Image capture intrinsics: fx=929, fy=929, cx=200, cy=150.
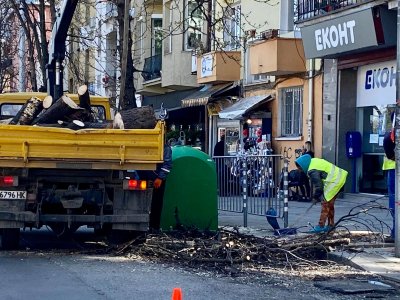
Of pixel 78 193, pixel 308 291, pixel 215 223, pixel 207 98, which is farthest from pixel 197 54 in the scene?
pixel 308 291

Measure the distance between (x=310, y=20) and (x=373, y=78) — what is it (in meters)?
1.98

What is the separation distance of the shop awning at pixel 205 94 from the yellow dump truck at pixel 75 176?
1640 cm

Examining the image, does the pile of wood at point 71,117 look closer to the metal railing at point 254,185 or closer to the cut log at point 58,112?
the cut log at point 58,112

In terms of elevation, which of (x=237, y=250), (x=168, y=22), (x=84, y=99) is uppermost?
(x=168, y=22)

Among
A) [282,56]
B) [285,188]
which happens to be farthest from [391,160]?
[282,56]

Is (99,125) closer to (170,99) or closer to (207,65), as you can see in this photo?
(207,65)

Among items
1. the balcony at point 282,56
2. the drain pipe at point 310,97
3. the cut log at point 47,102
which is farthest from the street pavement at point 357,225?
the balcony at point 282,56

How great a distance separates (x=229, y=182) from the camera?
16453 mm

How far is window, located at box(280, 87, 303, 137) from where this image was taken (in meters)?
24.5

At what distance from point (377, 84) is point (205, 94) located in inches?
361

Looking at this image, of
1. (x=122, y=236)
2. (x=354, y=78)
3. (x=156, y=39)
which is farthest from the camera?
(x=156, y=39)

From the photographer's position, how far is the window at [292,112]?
2448cm

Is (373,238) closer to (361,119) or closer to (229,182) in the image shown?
(229,182)

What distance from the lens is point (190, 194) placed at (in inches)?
536
